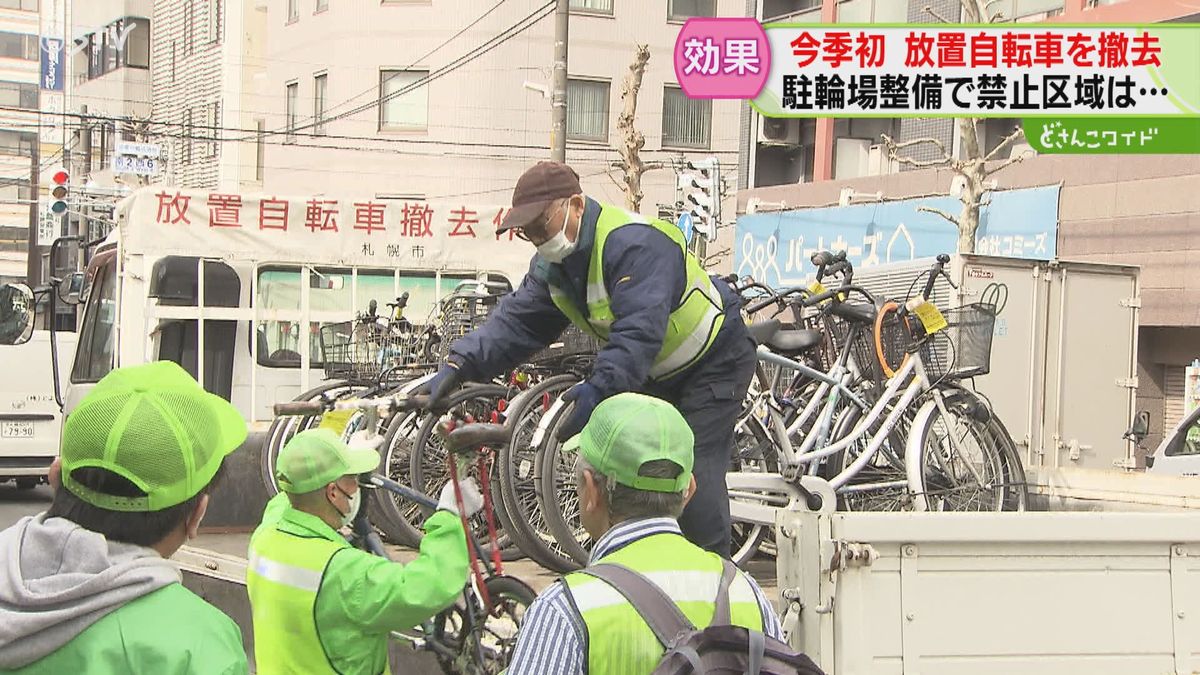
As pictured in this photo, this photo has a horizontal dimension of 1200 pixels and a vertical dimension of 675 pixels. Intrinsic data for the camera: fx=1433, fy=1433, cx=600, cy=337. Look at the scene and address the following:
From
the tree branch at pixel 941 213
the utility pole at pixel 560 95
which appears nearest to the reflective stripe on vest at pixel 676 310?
the utility pole at pixel 560 95

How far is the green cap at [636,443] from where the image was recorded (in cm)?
275

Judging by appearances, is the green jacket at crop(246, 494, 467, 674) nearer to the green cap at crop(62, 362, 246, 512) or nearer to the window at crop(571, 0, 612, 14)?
the green cap at crop(62, 362, 246, 512)

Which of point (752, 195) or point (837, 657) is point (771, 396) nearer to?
point (837, 657)

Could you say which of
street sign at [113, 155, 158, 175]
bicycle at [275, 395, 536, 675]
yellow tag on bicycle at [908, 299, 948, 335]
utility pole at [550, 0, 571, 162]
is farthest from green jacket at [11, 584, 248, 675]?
street sign at [113, 155, 158, 175]

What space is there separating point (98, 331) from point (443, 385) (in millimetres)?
5901

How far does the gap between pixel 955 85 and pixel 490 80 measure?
1868cm

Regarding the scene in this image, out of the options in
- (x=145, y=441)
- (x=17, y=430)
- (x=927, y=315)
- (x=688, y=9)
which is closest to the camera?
(x=145, y=441)

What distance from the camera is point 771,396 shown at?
627cm

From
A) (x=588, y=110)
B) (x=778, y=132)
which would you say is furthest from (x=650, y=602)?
(x=588, y=110)

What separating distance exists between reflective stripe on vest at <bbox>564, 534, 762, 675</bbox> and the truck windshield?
740cm

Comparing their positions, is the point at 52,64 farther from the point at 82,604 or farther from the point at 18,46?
the point at 82,604

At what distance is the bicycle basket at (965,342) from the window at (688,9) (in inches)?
1136

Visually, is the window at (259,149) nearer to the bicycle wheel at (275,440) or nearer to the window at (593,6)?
the window at (593,6)

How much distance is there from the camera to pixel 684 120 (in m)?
34.7
